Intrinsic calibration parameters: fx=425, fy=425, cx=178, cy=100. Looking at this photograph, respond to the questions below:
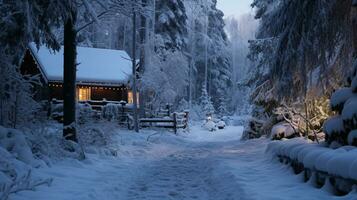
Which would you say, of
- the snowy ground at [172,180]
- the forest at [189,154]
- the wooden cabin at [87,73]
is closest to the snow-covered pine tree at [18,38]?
the forest at [189,154]

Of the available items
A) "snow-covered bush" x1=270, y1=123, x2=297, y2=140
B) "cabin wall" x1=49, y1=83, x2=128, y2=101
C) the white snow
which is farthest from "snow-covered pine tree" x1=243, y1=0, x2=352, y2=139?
"cabin wall" x1=49, y1=83, x2=128, y2=101

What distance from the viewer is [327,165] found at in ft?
22.4

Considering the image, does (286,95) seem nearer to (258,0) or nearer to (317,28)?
(317,28)

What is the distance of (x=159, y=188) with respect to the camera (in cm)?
864

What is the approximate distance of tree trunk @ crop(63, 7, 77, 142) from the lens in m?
11.8

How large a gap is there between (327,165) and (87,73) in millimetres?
25366

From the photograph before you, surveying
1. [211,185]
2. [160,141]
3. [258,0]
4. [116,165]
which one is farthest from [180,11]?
[211,185]

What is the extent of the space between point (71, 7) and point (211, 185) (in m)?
5.03

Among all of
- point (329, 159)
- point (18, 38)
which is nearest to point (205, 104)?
point (18, 38)

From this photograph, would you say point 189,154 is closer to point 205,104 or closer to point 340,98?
point 340,98

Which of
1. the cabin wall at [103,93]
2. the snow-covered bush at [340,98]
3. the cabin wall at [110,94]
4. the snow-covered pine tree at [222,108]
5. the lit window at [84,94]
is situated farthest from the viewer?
the snow-covered pine tree at [222,108]

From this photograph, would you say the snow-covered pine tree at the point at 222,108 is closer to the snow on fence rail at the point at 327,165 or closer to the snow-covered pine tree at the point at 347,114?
the snow on fence rail at the point at 327,165

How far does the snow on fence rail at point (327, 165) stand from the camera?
6.10m

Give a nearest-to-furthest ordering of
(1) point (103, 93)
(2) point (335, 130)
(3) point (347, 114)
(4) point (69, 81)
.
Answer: (3) point (347, 114)
(2) point (335, 130)
(4) point (69, 81)
(1) point (103, 93)
